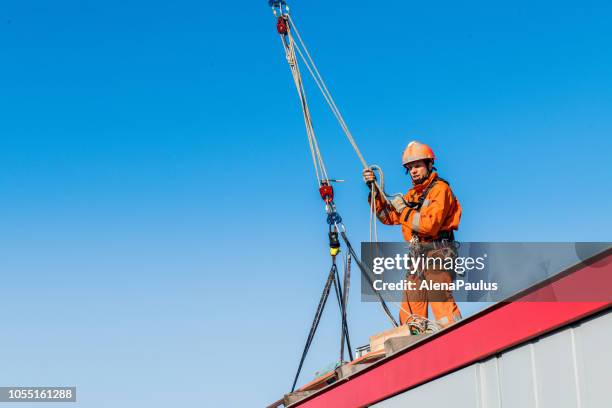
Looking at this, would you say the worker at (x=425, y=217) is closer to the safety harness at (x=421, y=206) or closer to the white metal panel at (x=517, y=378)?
the safety harness at (x=421, y=206)

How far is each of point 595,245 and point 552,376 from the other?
2.48 ft

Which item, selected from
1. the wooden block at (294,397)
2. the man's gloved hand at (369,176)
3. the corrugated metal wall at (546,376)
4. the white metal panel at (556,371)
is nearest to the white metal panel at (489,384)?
the corrugated metal wall at (546,376)

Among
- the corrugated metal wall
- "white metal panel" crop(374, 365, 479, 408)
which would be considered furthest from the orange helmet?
the corrugated metal wall

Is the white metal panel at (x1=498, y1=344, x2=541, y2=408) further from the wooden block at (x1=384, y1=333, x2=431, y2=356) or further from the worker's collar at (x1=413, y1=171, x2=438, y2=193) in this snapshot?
the worker's collar at (x1=413, y1=171, x2=438, y2=193)

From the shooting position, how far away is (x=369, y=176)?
9430 millimetres

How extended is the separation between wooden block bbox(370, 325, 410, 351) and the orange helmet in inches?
88.0

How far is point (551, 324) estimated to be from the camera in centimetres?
492

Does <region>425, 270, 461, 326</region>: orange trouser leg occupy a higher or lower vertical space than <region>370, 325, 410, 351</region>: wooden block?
higher

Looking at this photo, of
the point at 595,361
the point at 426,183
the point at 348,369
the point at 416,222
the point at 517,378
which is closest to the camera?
the point at 595,361

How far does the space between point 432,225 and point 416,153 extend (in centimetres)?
87

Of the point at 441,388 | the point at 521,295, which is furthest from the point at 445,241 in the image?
the point at 521,295

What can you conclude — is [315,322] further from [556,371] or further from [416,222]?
[556,371]

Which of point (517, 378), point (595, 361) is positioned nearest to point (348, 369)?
point (517, 378)

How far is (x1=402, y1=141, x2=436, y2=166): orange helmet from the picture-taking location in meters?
9.22
